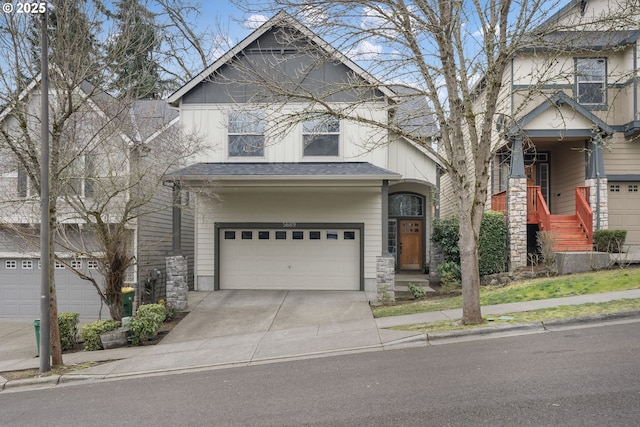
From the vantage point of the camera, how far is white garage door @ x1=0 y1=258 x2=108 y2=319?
14.4 metres

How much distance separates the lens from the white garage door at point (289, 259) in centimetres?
1526

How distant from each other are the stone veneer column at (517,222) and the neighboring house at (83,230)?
33.6 feet

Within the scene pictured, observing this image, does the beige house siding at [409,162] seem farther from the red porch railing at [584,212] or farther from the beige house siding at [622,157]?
the beige house siding at [622,157]

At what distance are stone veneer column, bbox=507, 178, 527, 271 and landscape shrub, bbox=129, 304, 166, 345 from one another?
10305 mm

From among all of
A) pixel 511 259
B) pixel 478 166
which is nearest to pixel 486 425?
pixel 478 166

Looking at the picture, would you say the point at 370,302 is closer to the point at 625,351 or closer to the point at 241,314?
the point at 241,314

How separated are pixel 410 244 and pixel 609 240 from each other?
22.7ft

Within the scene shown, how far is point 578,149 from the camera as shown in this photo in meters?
14.6

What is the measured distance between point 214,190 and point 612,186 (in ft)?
43.8

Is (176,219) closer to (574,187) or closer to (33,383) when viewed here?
(33,383)

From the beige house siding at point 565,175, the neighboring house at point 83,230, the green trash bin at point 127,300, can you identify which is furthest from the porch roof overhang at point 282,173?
the beige house siding at point 565,175

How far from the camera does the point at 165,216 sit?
16.6 m

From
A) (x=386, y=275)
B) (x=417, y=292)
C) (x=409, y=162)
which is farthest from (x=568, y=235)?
(x=386, y=275)

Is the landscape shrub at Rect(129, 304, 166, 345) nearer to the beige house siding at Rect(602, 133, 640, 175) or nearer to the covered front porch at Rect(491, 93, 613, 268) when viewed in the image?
the covered front porch at Rect(491, 93, 613, 268)
